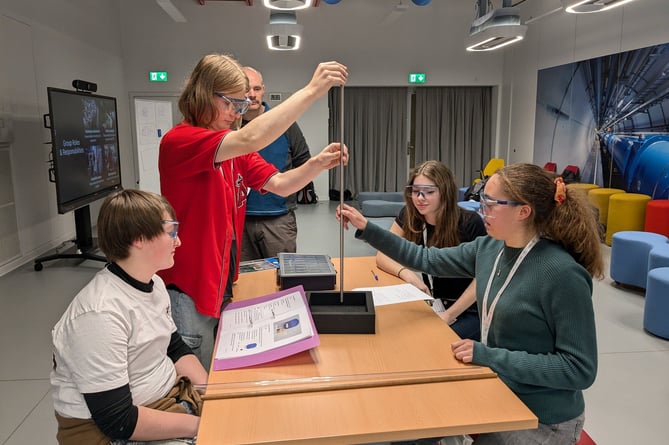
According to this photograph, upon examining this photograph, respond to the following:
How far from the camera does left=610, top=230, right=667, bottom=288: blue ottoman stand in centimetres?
420

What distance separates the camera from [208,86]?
1653 millimetres

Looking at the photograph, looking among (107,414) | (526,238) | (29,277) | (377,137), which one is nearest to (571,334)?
(526,238)

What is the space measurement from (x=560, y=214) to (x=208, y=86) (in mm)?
1169

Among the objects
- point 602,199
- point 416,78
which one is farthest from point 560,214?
point 416,78

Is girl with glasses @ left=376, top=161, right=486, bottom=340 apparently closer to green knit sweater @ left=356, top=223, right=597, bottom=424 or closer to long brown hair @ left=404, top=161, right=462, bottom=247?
long brown hair @ left=404, top=161, right=462, bottom=247

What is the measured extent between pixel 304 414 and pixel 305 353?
0.31 m

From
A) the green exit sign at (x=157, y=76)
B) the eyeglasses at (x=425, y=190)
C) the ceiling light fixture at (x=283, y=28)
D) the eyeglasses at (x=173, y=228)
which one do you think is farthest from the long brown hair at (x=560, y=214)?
the green exit sign at (x=157, y=76)

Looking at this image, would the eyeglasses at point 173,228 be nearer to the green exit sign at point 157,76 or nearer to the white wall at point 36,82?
the white wall at point 36,82

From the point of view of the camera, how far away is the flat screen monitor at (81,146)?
4867 mm

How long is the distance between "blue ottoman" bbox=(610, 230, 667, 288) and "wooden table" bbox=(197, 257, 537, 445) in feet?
11.2

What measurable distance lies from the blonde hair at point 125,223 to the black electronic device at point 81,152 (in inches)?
157

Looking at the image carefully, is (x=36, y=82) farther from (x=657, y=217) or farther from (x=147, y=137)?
(x=657, y=217)

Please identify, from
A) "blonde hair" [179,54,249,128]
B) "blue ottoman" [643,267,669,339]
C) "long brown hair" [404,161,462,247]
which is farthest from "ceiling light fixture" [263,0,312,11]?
"blue ottoman" [643,267,669,339]

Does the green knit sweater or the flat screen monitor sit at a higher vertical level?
the flat screen monitor
